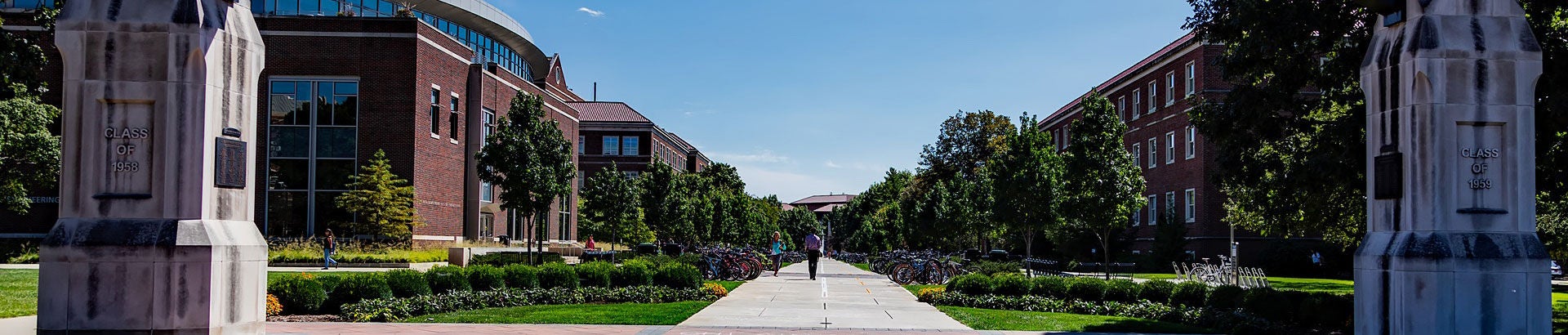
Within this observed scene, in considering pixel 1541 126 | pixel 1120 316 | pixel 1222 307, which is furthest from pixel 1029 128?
pixel 1541 126

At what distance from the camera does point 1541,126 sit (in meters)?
12.0

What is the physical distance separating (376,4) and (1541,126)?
51197mm

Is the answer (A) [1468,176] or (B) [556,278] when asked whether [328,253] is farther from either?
(A) [1468,176]

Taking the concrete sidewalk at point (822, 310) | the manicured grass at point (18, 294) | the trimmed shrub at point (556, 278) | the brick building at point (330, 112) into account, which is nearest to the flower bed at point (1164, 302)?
the concrete sidewalk at point (822, 310)

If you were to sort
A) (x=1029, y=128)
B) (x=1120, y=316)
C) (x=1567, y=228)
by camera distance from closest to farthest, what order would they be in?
(x=1120, y=316) < (x=1567, y=228) < (x=1029, y=128)

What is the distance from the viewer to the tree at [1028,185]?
29.3m

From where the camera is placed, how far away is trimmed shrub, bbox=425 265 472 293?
16.7 m

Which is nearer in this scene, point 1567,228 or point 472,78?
point 1567,228

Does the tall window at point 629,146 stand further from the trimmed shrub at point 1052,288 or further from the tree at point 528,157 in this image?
the trimmed shrub at point 1052,288

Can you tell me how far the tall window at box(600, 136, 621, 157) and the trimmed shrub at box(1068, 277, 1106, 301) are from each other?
75.0 meters

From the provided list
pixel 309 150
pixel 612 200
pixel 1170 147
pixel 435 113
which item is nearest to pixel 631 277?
pixel 309 150

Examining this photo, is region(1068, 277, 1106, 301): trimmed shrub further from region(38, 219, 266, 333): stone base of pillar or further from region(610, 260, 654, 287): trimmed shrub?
region(38, 219, 266, 333): stone base of pillar

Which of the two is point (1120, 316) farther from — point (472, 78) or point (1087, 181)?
point (472, 78)

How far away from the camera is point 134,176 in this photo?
8.74 m
